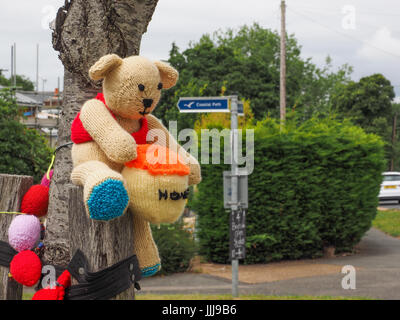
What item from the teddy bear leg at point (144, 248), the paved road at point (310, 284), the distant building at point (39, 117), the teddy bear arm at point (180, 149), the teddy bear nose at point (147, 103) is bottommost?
the paved road at point (310, 284)

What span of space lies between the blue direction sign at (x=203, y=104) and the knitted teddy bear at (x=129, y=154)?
13.5ft

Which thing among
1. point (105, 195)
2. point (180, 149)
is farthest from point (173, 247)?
point (105, 195)

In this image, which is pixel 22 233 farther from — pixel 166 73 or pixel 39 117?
pixel 39 117

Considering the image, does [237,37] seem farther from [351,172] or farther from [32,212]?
[32,212]

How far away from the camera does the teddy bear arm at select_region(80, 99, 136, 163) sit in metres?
2.06

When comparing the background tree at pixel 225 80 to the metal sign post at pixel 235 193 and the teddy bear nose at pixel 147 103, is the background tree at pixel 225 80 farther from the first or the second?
the teddy bear nose at pixel 147 103

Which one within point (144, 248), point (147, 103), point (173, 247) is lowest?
point (173, 247)

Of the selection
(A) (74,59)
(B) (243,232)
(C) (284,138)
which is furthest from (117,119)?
(C) (284,138)

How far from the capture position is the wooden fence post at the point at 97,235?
217 centimetres

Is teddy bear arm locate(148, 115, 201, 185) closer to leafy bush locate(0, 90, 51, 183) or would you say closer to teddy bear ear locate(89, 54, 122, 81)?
teddy bear ear locate(89, 54, 122, 81)

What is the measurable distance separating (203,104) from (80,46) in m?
3.67

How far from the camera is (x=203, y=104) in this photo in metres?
6.67

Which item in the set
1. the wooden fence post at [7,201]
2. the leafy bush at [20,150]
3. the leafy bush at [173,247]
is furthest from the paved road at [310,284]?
the wooden fence post at [7,201]
